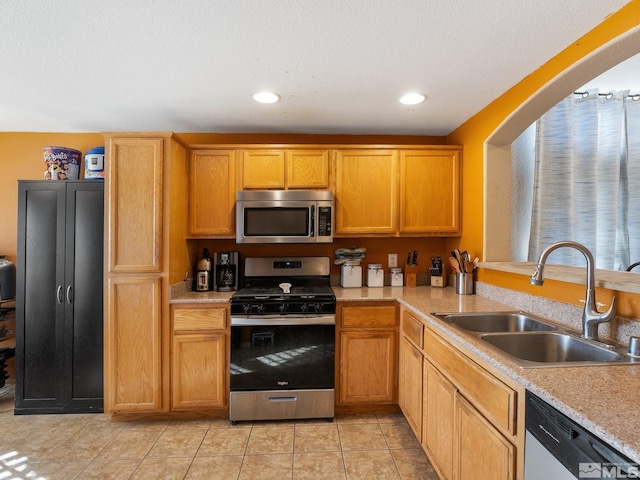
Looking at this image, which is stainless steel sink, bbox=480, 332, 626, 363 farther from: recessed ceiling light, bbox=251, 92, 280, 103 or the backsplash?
recessed ceiling light, bbox=251, 92, 280, 103

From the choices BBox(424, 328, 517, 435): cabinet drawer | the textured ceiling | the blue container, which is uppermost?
the textured ceiling

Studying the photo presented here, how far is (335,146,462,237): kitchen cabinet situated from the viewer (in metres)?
2.82

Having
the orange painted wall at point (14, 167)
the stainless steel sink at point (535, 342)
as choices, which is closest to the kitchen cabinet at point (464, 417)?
the stainless steel sink at point (535, 342)

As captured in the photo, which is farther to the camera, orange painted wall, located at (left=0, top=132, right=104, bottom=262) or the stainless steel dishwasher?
orange painted wall, located at (left=0, top=132, right=104, bottom=262)

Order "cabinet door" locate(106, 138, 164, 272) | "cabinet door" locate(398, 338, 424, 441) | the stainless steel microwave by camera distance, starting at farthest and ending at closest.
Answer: the stainless steel microwave
"cabinet door" locate(106, 138, 164, 272)
"cabinet door" locate(398, 338, 424, 441)

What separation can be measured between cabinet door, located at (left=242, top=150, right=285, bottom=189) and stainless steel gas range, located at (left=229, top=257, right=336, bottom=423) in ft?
3.08

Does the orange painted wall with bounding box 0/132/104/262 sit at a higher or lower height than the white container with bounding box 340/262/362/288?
higher

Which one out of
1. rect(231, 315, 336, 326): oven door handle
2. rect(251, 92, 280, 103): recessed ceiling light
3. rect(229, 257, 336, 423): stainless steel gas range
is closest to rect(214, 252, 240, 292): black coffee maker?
rect(229, 257, 336, 423): stainless steel gas range

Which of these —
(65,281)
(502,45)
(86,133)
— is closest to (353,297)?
(502,45)

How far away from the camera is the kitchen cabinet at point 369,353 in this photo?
2490mm

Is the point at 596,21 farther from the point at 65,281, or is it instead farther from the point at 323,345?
the point at 65,281

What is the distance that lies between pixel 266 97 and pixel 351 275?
1.56 m

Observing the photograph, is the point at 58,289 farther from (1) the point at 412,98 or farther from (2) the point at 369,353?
(1) the point at 412,98

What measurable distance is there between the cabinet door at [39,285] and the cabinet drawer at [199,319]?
91cm
